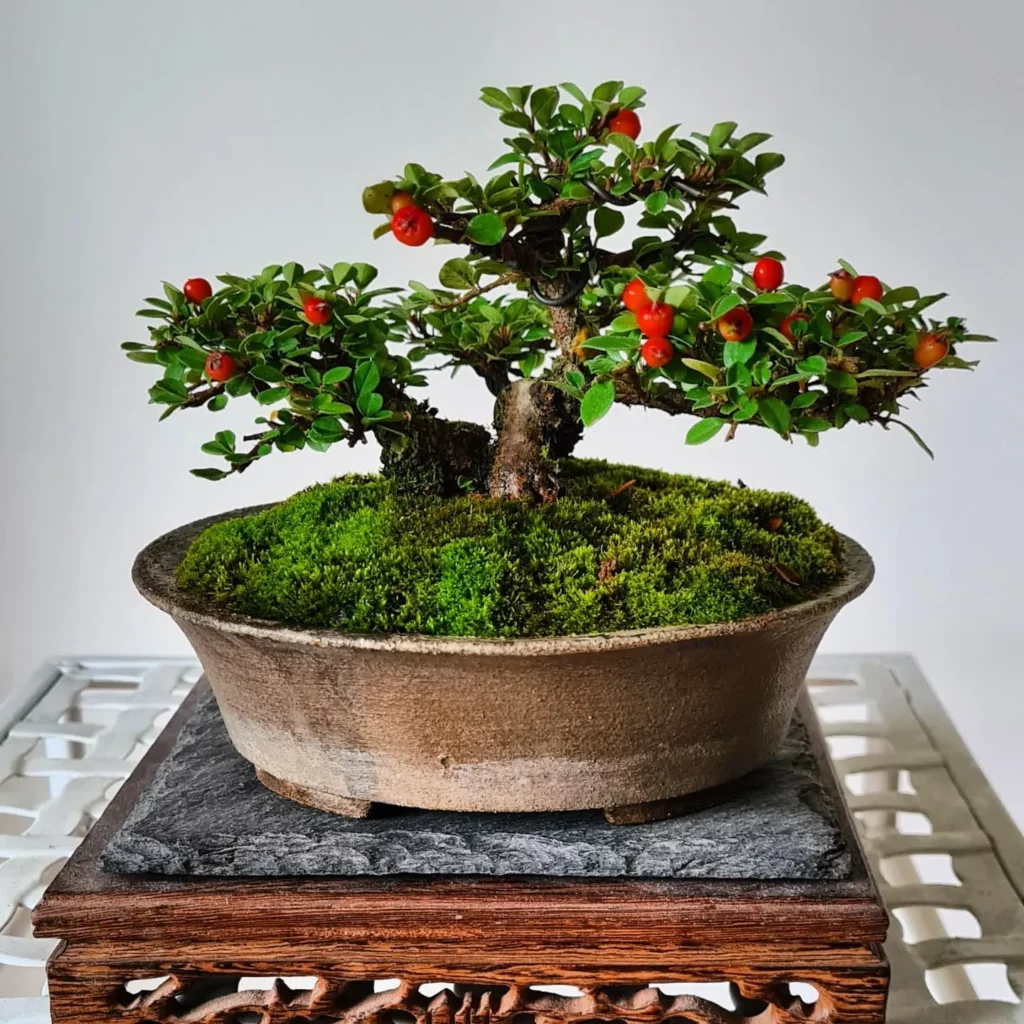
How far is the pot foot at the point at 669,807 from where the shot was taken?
1.06 metres

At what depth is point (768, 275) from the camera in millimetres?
958

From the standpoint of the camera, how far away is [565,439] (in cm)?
122

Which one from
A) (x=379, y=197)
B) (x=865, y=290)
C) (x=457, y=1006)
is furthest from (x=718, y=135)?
(x=457, y=1006)

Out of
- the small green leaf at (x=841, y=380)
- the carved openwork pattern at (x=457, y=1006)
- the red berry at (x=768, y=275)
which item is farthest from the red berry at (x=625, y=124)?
the carved openwork pattern at (x=457, y=1006)

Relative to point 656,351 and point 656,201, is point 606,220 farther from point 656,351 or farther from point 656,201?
point 656,351

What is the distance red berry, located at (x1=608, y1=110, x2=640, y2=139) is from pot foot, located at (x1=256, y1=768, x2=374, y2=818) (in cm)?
63

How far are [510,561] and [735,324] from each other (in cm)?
28

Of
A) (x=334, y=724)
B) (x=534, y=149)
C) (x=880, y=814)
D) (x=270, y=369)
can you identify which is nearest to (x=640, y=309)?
(x=534, y=149)

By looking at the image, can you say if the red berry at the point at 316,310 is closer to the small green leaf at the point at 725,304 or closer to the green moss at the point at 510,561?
the green moss at the point at 510,561

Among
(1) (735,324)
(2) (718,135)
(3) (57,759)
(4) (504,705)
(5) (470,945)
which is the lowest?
(3) (57,759)

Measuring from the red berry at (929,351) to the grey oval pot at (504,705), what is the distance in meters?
0.21

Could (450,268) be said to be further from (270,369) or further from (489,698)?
(489,698)

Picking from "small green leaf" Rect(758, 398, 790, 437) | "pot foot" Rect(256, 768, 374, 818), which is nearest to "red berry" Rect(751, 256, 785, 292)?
"small green leaf" Rect(758, 398, 790, 437)

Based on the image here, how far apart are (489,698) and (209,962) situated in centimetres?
32
